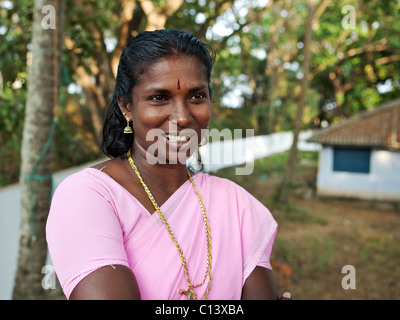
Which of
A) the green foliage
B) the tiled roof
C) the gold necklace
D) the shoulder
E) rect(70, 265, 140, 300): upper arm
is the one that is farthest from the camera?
the tiled roof

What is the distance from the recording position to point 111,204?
126 centimetres

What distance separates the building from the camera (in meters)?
13.8

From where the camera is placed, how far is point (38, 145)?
2826mm

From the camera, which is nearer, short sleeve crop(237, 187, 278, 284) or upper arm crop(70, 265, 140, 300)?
upper arm crop(70, 265, 140, 300)

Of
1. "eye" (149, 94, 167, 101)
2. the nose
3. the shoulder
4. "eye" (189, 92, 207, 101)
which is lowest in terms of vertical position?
the shoulder

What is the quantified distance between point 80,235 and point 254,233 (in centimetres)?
70

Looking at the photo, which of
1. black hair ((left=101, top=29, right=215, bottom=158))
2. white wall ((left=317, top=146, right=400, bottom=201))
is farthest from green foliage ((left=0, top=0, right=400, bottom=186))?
white wall ((left=317, top=146, right=400, bottom=201))

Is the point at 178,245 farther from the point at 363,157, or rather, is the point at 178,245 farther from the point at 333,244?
the point at 363,157

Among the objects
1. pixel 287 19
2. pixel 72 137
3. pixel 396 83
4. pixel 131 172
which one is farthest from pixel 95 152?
pixel 396 83

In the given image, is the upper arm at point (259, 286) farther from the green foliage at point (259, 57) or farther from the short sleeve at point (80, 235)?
the green foliage at point (259, 57)

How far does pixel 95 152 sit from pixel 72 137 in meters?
0.70

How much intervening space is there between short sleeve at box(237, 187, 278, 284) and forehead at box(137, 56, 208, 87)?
0.55 meters

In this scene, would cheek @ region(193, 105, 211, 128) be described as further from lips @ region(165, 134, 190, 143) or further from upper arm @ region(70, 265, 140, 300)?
upper arm @ region(70, 265, 140, 300)

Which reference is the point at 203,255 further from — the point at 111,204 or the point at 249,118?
the point at 249,118
